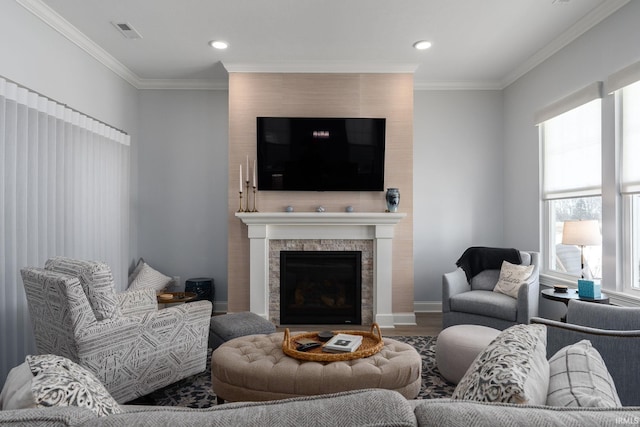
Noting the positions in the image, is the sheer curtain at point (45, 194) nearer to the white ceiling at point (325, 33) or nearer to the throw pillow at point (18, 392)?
the white ceiling at point (325, 33)

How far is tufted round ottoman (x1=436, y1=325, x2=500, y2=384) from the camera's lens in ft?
8.54

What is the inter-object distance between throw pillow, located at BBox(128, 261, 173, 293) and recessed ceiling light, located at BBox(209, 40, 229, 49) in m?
2.63

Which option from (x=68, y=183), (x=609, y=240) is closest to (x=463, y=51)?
(x=609, y=240)

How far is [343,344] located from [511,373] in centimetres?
140

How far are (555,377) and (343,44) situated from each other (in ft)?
11.6

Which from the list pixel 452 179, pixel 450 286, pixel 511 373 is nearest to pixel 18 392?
pixel 511 373

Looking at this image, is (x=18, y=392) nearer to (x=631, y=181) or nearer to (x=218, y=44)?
(x=218, y=44)

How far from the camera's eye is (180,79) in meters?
Answer: 4.84

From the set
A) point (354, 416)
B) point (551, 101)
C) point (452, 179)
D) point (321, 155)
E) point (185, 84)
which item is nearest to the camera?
point (354, 416)

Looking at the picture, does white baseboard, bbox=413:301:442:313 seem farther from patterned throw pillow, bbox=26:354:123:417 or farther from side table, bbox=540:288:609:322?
patterned throw pillow, bbox=26:354:123:417

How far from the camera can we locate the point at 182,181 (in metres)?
4.94

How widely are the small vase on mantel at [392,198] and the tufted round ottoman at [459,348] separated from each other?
67.0 inches

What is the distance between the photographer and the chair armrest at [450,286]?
377 centimetres

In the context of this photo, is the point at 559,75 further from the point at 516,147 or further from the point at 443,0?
the point at 443,0
